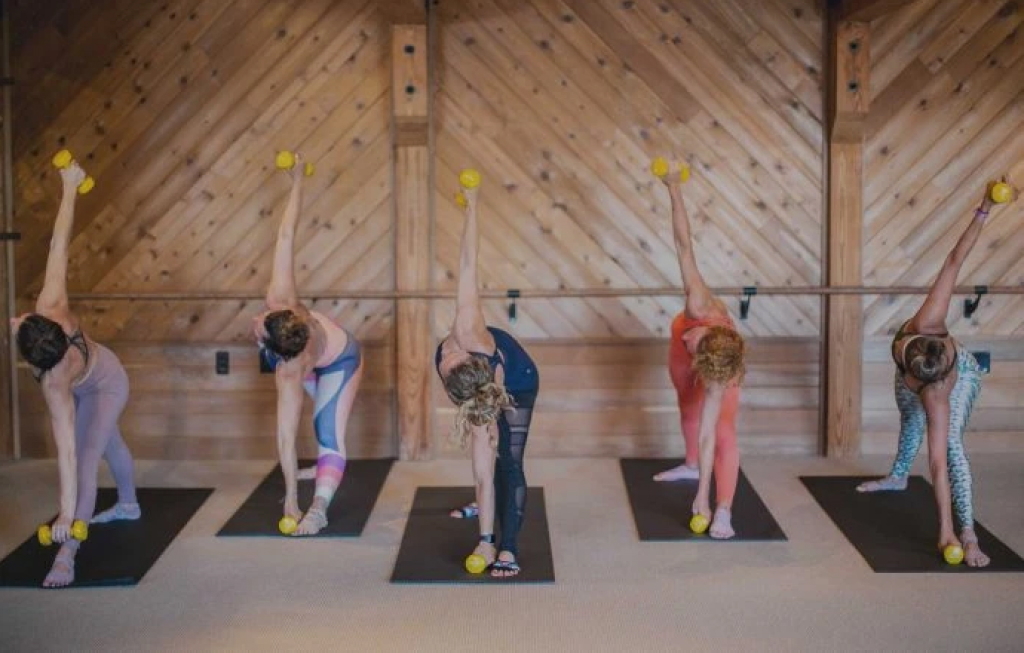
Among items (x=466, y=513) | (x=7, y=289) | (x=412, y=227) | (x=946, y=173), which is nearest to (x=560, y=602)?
(x=466, y=513)

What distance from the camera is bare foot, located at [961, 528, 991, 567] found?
4441 mm

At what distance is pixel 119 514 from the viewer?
5168mm

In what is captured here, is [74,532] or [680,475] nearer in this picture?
[74,532]

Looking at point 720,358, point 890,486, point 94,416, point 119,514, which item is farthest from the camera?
point 890,486

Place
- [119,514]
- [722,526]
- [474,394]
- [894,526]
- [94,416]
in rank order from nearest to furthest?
[474,394] → [94,416] → [722,526] → [894,526] → [119,514]

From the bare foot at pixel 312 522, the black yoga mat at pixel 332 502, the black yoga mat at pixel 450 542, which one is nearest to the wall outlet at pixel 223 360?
the black yoga mat at pixel 332 502

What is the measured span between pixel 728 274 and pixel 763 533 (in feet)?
6.13

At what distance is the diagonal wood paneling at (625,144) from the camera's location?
20.3 ft

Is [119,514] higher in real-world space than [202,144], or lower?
lower

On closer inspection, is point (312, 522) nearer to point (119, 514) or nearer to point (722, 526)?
point (119, 514)

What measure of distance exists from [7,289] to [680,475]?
3.95 m

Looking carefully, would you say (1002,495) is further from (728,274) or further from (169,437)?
(169,437)

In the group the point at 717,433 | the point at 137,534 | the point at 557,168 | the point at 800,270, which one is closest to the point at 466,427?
the point at 717,433

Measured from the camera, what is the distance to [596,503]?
5465 mm
